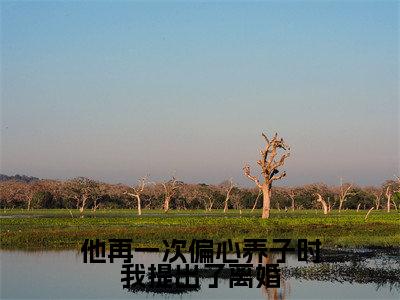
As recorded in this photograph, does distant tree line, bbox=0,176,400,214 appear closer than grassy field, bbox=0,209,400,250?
No

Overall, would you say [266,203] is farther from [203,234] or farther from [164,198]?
[164,198]

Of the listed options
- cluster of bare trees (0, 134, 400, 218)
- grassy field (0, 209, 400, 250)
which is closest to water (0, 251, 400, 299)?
grassy field (0, 209, 400, 250)

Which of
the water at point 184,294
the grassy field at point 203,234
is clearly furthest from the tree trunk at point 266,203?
the water at point 184,294

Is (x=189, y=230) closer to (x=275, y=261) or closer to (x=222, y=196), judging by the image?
(x=275, y=261)

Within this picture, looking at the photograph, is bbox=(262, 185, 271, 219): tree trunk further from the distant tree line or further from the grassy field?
the distant tree line

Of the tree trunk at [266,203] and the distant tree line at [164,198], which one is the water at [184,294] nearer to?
the tree trunk at [266,203]

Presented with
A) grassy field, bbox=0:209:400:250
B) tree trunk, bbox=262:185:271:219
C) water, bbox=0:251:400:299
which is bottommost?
water, bbox=0:251:400:299

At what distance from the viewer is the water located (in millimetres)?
21828

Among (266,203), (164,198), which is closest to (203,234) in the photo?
(266,203)

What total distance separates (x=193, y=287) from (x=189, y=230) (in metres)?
22.3

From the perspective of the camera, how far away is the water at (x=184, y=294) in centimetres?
2183

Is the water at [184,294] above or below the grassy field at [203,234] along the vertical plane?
below

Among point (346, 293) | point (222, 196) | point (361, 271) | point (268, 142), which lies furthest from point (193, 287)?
point (222, 196)

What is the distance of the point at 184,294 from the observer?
851 inches
